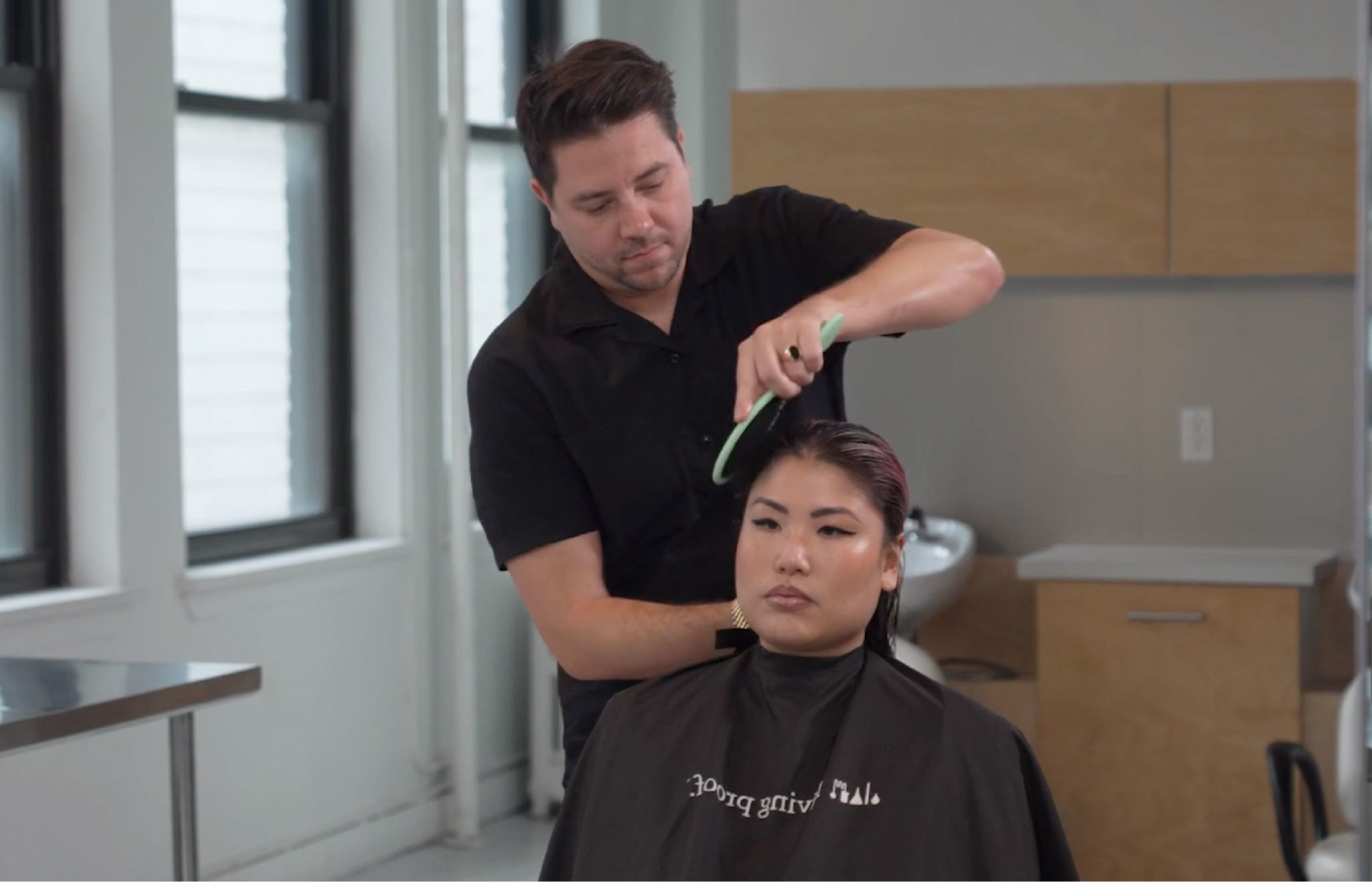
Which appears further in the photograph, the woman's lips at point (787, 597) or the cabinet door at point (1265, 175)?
the cabinet door at point (1265, 175)

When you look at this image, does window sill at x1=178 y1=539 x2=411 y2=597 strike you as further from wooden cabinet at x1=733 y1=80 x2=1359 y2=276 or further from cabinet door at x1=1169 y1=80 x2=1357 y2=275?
cabinet door at x1=1169 y1=80 x2=1357 y2=275

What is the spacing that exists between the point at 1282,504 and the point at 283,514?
263 centimetres

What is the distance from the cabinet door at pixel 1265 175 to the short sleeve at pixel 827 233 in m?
2.52

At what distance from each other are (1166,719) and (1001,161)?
146cm

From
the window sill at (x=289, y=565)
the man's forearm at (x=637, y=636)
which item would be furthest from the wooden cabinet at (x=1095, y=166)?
→ the man's forearm at (x=637, y=636)

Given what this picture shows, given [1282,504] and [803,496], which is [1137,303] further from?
[803,496]

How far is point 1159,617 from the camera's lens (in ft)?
13.1

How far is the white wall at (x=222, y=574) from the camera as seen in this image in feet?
11.5

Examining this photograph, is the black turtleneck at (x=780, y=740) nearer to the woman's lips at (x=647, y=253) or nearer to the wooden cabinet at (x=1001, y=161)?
the woman's lips at (x=647, y=253)

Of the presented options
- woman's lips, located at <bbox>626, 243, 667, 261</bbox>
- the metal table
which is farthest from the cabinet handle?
woman's lips, located at <bbox>626, 243, 667, 261</bbox>

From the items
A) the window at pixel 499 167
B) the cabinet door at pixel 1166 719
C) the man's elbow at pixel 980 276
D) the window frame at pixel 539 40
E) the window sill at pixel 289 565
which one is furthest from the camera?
the window frame at pixel 539 40

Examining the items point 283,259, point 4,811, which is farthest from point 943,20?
point 4,811

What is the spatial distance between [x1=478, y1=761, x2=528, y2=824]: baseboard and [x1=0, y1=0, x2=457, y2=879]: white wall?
0.59ft

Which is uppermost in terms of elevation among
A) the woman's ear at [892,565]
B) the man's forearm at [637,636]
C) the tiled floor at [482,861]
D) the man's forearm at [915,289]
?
the man's forearm at [915,289]
